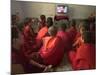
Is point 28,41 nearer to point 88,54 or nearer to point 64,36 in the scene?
point 64,36

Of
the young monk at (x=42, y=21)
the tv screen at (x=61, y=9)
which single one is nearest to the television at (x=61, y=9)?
the tv screen at (x=61, y=9)

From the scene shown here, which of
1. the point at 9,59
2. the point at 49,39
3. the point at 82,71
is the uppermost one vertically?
the point at 49,39

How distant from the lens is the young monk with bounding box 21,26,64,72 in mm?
1264

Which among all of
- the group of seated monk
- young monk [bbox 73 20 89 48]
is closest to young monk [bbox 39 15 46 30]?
the group of seated monk

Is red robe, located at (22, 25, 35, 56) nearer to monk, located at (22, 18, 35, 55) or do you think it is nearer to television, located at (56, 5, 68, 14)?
monk, located at (22, 18, 35, 55)

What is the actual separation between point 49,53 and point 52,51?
0.08 feet

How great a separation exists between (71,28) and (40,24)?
22 cm

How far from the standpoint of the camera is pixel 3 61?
117 centimetres

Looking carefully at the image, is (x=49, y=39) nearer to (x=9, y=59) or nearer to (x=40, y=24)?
(x=40, y=24)

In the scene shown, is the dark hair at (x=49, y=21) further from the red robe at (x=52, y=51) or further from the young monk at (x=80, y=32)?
the young monk at (x=80, y=32)

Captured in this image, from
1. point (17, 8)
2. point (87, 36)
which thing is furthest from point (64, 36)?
point (17, 8)

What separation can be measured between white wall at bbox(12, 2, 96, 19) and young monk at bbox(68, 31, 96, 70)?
0.48 feet
